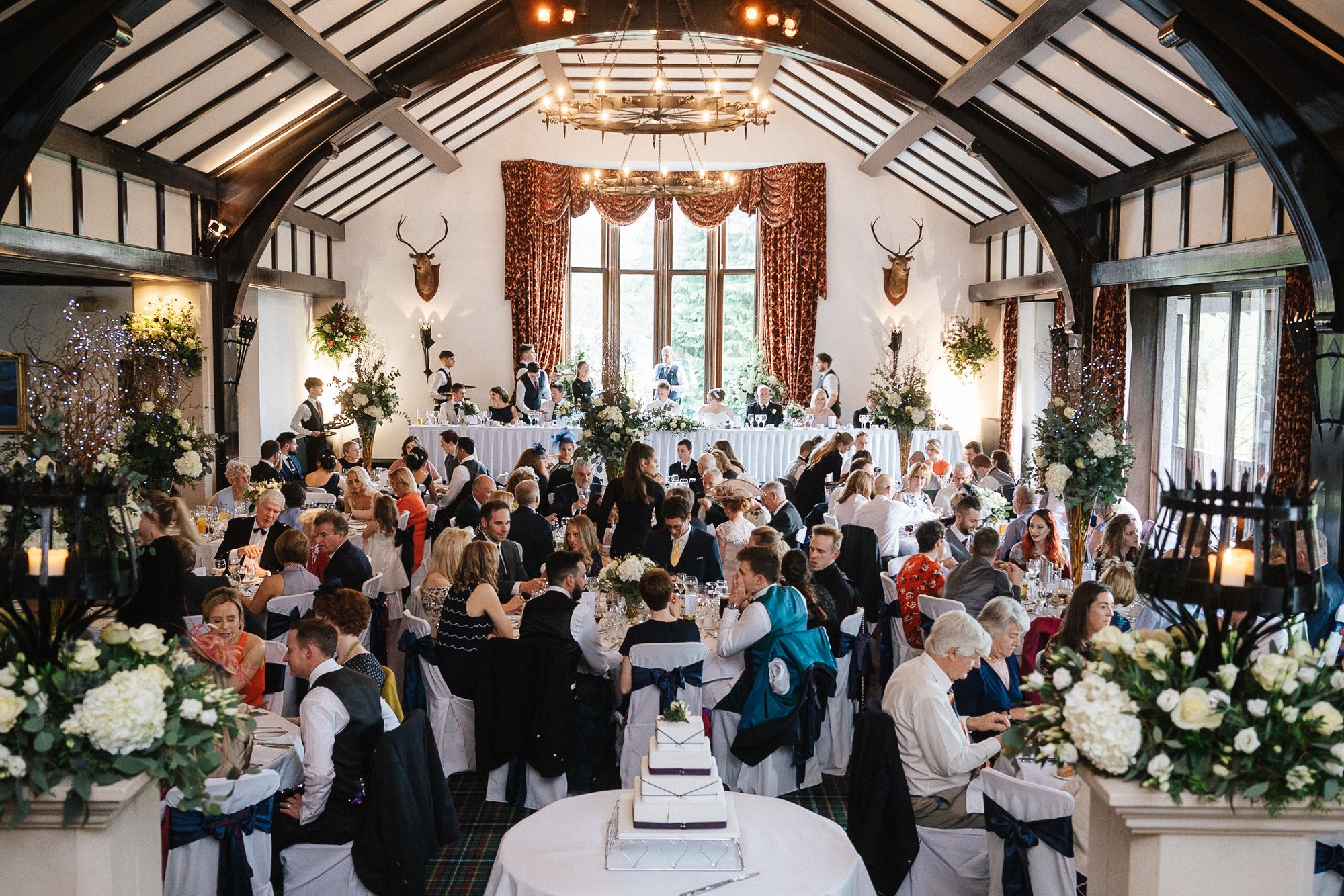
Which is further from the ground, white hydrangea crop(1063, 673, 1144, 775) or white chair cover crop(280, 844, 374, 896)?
white hydrangea crop(1063, 673, 1144, 775)

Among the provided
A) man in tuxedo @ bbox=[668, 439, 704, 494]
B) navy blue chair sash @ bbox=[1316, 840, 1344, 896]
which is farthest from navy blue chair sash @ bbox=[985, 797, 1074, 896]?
man in tuxedo @ bbox=[668, 439, 704, 494]

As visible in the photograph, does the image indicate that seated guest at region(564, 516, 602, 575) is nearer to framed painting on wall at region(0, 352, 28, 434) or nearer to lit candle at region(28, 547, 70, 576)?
lit candle at region(28, 547, 70, 576)

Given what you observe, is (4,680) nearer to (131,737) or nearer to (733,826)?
(131,737)

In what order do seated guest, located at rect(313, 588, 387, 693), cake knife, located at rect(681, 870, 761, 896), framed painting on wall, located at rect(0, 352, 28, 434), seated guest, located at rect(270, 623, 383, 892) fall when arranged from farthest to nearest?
framed painting on wall, located at rect(0, 352, 28, 434) → seated guest, located at rect(313, 588, 387, 693) → seated guest, located at rect(270, 623, 383, 892) → cake knife, located at rect(681, 870, 761, 896)

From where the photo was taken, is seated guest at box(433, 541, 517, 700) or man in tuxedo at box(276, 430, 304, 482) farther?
man in tuxedo at box(276, 430, 304, 482)

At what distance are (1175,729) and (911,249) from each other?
1523 cm

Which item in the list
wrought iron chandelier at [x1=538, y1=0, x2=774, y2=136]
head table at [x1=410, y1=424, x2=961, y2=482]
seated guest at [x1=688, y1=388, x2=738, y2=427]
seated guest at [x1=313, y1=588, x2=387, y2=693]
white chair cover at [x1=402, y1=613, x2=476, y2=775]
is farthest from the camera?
seated guest at [x1=688, y1=388, x2=738, y2=427]

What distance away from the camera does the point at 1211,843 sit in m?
2.53

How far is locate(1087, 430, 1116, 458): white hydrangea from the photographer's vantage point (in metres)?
6.83

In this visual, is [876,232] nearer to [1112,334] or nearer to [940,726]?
[1112,334]

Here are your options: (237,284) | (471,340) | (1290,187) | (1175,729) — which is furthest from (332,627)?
(471,340)

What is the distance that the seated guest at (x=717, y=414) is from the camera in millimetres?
14586

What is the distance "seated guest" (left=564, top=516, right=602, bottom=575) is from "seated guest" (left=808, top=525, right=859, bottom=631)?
1.43 metres

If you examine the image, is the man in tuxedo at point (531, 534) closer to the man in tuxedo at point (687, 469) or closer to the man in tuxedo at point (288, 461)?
the man in tuxedo at point (687, 469)
